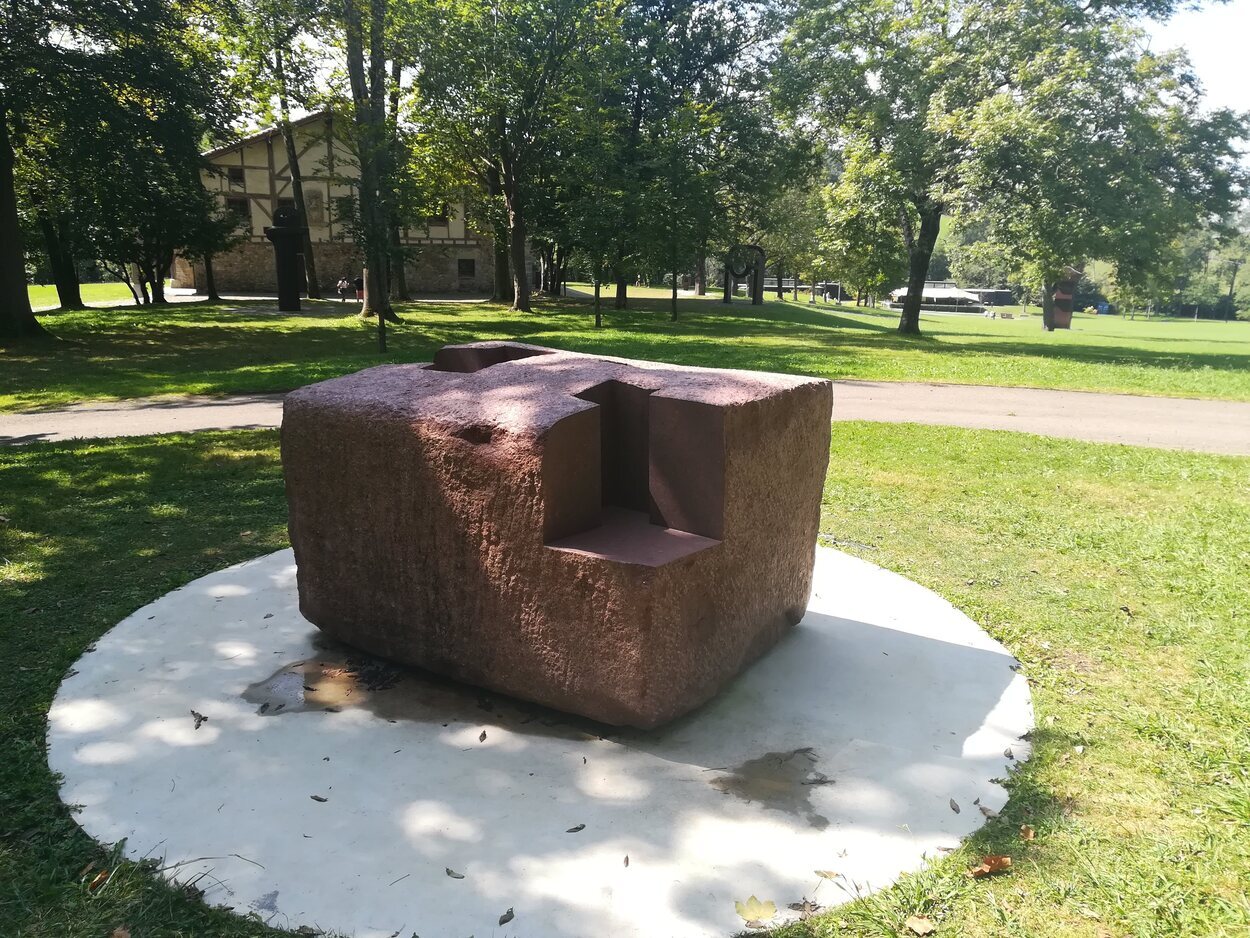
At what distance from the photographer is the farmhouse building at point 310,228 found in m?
33.2

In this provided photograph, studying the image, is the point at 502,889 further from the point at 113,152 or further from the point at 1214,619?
the point at 113,152

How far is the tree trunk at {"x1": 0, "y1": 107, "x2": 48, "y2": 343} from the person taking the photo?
55.8ft

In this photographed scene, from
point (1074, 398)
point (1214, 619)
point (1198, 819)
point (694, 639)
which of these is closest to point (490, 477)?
point (694, 639)

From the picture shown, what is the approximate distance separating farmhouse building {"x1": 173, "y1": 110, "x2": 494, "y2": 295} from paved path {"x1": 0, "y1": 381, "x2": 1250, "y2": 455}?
72.9ft

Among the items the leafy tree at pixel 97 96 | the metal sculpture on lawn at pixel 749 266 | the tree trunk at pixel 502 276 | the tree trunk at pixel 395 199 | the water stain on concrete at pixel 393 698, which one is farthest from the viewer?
the metal sculpture on lawn at pixel 749 266

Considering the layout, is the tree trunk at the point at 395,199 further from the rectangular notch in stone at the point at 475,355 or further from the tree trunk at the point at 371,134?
the rectangular notch in stone at the point at 475,355

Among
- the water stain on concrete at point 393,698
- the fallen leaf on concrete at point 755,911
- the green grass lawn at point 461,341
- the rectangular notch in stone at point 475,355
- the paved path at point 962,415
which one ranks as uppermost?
the rectangular notch in stone at point 475,355

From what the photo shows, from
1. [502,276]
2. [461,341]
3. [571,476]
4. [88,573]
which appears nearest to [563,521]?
[571,476]

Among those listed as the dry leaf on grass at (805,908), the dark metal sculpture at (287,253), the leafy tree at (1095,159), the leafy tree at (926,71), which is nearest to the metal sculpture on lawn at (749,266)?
the leafy tree at (926,71)

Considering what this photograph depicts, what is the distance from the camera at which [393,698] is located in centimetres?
376

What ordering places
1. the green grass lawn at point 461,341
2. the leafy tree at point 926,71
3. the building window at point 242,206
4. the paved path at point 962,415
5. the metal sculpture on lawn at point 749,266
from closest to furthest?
the paved path at point 962,415 < the green grass lawn at point 461,341 < the leafy tree at point 926,71 < the building window at point 242,206 < the metal sculpture on lawn at point 749,266

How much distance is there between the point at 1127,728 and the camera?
140 inches

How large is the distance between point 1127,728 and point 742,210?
30.2 meters

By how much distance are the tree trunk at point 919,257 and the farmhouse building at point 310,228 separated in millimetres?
17916
